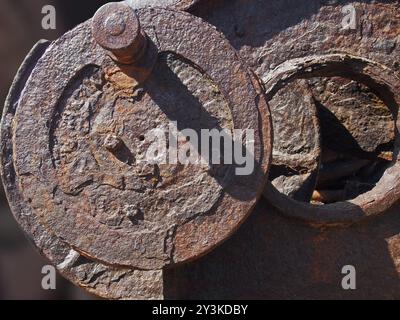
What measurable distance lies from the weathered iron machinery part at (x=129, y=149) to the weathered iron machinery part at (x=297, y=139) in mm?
768

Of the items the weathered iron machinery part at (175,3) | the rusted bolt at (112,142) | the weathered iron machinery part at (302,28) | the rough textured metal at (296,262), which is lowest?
the rough textured metal at (296,262)

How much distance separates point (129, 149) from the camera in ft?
6.04

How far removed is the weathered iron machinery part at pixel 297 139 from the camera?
2.53m

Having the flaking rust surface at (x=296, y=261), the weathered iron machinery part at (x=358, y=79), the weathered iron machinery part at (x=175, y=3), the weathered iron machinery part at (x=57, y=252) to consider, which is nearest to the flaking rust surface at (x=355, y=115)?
the weathered iron machinery part at (x=358, y=79)

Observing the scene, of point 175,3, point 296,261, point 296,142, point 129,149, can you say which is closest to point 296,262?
point 296,261

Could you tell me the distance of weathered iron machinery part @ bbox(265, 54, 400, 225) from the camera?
2.14 metres

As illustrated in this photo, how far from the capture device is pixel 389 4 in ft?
7.61

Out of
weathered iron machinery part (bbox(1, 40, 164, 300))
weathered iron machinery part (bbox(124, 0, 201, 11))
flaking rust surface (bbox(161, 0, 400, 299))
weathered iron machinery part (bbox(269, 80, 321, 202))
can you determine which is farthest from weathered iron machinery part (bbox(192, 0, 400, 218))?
weathered iron machinery part (bbox(1, 40, 164, 300))

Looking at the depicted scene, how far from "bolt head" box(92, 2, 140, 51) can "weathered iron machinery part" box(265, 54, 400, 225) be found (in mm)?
692

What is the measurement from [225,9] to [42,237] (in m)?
0.96

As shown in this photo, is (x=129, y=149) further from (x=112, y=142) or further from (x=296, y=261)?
(x=296, y=261)

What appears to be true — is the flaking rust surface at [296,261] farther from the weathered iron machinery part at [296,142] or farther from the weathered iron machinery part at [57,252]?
the weathered iron machinery part at [296,142]

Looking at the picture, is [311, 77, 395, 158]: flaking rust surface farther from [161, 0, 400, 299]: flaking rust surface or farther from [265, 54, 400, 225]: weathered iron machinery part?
[161, 0, 400, 299]: flaking rust surface

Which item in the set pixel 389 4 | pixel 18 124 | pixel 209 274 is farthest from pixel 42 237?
pixel 389 4
